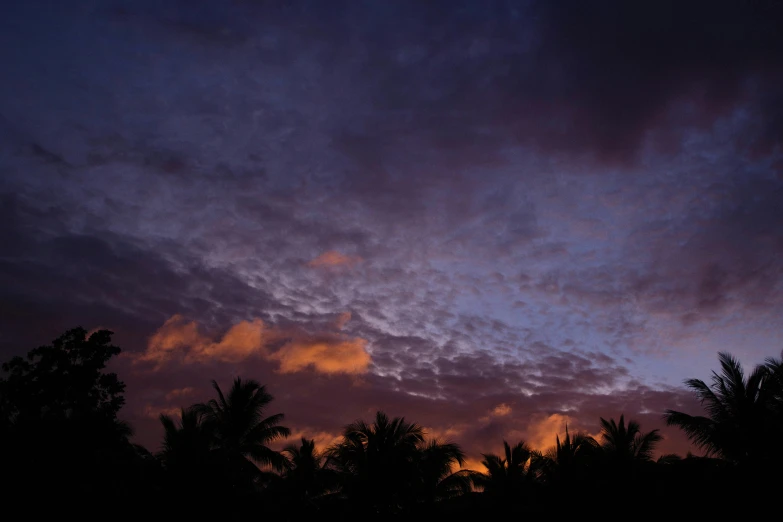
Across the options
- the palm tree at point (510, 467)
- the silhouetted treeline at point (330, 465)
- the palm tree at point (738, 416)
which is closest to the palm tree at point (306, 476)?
the silhouetted treeline at point (330, 465)

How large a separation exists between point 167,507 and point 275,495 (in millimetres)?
7948

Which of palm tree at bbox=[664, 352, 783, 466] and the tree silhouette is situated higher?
palm tree at bbox=[664, 352, 783, 466]

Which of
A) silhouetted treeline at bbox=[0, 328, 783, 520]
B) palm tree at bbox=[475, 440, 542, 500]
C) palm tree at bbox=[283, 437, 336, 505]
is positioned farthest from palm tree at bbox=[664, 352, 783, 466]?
palm tree at bbox=[283, 437, 336, 505]

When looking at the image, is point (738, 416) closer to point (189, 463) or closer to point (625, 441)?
point (625, 441)

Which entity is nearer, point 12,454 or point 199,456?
point 12,454

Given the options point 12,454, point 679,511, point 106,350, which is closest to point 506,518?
point 679,511

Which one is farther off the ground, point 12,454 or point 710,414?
point 710,414

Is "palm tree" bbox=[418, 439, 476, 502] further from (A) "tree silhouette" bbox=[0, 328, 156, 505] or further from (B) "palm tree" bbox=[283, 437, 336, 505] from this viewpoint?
(A) "tree silhouette" bbox=[0, 328, 156, 505]

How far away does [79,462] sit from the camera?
59.0 ft

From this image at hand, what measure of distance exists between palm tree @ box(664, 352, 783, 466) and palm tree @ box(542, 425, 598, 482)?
435 centimetres

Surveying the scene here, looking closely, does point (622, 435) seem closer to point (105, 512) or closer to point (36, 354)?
point (105, 512)

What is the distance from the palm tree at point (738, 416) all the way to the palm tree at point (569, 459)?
4353mm

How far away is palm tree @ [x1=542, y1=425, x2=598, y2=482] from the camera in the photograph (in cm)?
1723

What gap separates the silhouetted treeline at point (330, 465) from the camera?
1553 cm
